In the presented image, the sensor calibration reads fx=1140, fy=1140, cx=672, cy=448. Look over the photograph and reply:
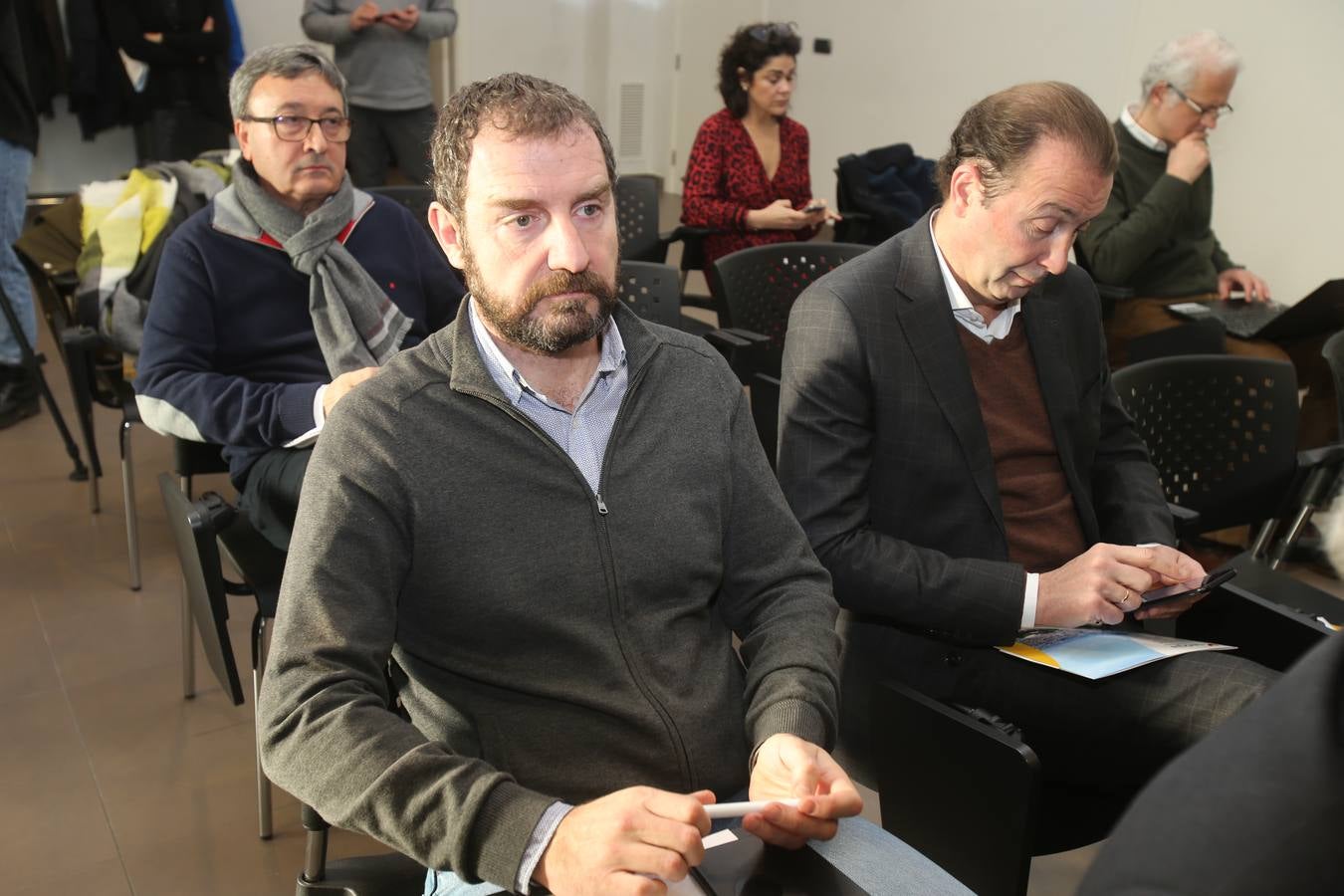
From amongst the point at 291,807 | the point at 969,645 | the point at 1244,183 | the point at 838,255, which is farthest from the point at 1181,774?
the point at 1244,183

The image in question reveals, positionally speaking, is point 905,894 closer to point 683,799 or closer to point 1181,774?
point 683,799

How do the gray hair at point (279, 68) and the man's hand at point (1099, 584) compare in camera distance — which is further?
the gray hair at point (279, 68)

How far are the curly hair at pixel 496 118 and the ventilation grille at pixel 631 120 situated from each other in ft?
24.0

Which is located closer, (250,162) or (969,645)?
(969,645)

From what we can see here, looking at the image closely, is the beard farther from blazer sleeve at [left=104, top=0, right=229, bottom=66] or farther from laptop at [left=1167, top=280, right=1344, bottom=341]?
blazer sleeve at [left=104, top=0, right=229, bottom=66]

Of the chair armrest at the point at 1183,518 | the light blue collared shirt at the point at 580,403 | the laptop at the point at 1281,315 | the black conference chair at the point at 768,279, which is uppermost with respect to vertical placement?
the light blue collared shirt at the point at 580,403

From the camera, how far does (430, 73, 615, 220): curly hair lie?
1.41 metres

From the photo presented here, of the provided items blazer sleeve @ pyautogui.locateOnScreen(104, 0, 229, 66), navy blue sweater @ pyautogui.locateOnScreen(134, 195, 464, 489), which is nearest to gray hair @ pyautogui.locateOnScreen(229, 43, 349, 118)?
navy blue sweater @ pyautogui.locateOnScreen(134, 195, 464, 489)

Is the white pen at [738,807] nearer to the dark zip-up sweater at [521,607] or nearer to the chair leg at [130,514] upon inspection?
the dark zip-up sweater at [521,607]

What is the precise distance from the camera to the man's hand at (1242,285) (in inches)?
154

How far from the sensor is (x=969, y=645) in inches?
70.9

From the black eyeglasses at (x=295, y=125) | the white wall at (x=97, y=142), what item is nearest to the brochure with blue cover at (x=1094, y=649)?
the black eyeglasses at (x=295, y=125)

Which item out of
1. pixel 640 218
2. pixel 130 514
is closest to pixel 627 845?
pixel 130 514

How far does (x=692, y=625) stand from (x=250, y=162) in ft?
5.29
